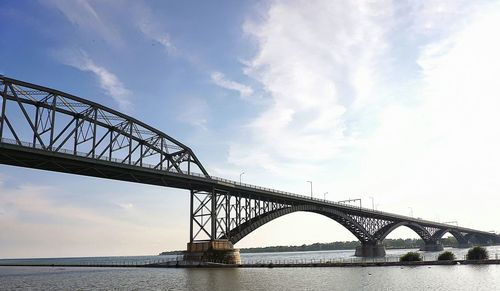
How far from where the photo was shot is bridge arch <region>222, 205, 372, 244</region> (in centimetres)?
9484

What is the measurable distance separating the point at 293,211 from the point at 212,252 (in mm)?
35464

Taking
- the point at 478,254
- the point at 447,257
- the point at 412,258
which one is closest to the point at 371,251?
the point at 412,258

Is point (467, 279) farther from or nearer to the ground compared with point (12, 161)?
nearer to the ground

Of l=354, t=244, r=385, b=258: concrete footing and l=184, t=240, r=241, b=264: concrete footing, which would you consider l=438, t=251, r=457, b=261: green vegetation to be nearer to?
l=184, t=240, r=241, b=264: concrete footing

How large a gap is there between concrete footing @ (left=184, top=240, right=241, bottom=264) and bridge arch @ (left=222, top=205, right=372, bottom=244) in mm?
4657

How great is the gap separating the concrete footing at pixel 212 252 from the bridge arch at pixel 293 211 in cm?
466

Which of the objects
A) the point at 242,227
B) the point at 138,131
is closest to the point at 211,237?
the point at 242,227

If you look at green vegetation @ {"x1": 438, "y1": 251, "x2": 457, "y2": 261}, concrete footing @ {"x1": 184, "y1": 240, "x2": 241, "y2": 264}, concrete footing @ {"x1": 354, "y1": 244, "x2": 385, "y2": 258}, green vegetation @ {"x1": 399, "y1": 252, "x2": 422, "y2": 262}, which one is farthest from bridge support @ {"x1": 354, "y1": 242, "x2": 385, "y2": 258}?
concrete footing @ {"x1": 184, "y1": 240, "x2": 241, "y2": 264}

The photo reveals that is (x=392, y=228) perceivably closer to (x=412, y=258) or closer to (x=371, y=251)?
(x=371, y=251)

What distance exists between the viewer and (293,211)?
374 feet

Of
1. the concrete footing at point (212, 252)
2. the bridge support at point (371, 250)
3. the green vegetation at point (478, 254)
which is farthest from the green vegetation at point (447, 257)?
the bridge support at point (371, 250)

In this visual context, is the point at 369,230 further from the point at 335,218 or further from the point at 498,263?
the point at 498,263

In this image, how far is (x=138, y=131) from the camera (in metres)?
78.3

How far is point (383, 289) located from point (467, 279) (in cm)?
1349
